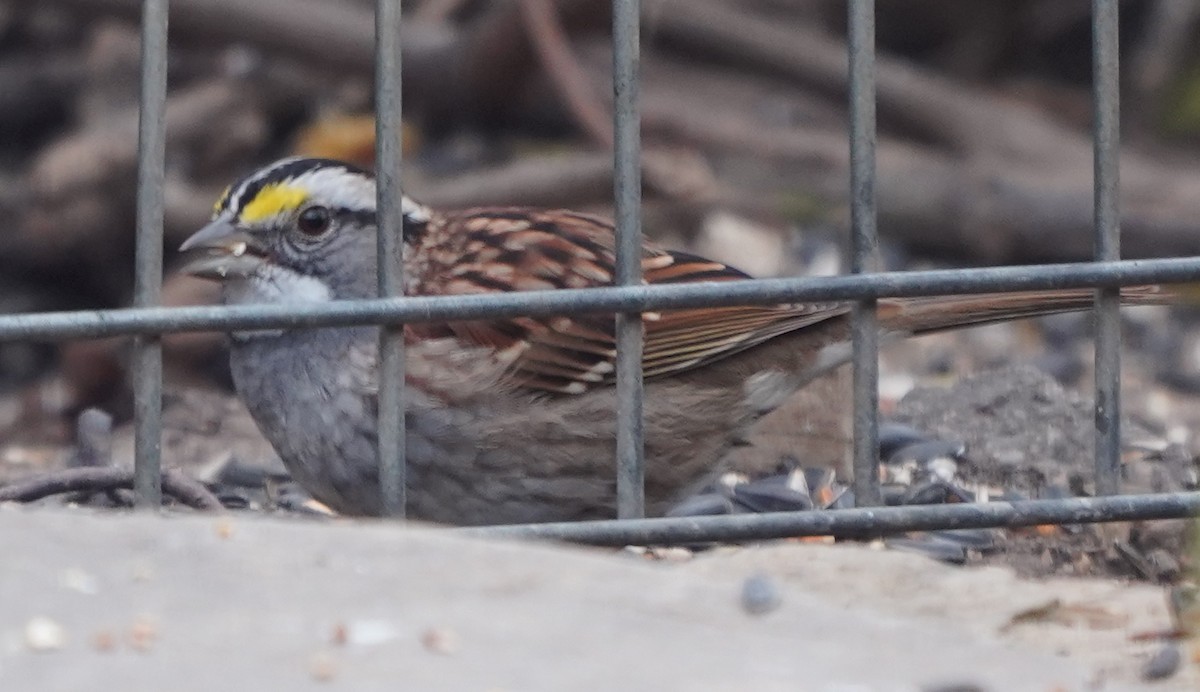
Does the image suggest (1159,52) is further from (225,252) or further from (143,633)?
(143,633)

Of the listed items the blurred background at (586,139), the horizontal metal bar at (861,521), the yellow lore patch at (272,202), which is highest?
the blurred background at (586,139)

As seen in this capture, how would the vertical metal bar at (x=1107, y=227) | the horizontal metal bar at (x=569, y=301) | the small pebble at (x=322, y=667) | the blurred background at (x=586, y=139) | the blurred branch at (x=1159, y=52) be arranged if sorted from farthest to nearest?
the blurred branch at (x=1159, y=52) < the blurred background at (x=586, y=139) < the vertical metal bar at (x=1107, y=227) < the horizontal metal bar at (x=569, y=301) < the small pebble at (x=322, y=667)

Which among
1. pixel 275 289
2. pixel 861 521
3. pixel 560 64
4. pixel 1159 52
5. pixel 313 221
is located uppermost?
pixel 1159 52

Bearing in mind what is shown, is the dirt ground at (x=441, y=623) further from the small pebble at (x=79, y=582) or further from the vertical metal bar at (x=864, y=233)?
the vertical metal bar at (x=864, y=233)

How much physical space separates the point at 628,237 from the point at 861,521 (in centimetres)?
50

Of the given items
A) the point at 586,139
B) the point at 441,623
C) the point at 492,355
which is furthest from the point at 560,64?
the point at 441,623

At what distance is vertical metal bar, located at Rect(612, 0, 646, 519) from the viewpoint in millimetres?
2855

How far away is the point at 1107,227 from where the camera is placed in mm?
2930

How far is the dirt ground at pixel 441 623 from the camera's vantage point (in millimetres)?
1953

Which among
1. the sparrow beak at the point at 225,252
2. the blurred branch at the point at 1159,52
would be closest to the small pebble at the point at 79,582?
the sparrow beak at the point at 225,252

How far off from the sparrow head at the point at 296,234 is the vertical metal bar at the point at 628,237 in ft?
3.21

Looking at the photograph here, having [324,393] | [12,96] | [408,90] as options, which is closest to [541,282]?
[324,393]

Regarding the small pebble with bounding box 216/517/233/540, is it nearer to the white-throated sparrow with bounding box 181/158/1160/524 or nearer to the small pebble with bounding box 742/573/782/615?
the small pebble with bounding box 742/573/782/615

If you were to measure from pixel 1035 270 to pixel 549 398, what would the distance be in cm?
95
